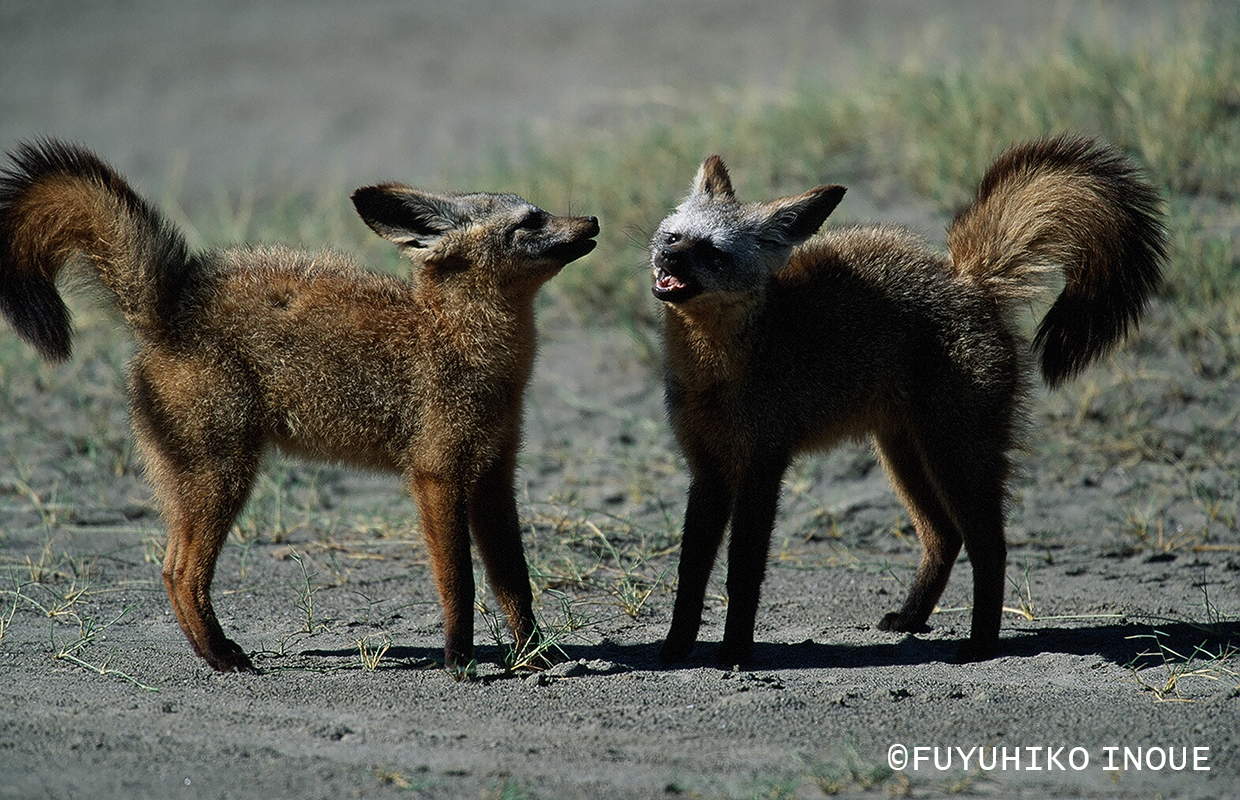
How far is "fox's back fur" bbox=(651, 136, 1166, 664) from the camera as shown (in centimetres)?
496

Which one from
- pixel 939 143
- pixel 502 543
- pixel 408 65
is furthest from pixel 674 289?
pixel 408 65

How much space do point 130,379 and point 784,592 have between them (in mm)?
2941

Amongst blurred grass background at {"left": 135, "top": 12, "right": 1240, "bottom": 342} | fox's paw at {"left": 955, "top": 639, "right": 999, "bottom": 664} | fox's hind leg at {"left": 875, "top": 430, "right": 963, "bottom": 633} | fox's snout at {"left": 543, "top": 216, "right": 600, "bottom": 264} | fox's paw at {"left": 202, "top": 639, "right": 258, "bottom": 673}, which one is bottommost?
fox's paw at {"left": 202, "top": 639, "right": 258, "bottom": 673}

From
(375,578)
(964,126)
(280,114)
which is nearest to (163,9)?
(280,114)

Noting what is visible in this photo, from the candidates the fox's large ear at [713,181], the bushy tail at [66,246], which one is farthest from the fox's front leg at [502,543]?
the fox's large ear at [713,181]

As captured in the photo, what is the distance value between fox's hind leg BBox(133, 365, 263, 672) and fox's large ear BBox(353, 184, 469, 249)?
887mm

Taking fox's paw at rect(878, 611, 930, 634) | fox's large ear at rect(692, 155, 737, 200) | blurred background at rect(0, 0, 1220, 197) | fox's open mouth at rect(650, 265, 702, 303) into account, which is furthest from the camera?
blurred background at rect(0, 0, 1220, 197)

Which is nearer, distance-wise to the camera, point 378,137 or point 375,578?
point 375,578

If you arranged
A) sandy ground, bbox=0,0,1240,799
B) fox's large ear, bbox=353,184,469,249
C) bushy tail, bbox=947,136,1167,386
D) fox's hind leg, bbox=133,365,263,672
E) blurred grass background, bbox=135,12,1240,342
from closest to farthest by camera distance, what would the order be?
sandy ground, bbox=0,0,1240,799, fox's hind leg, bbox=133,365,263,672, fox's large ear, bbox=353,184,469,249, bushy tail, bbox=947,136,1167,386, blurred grass background, bbox=135,12,1240,342

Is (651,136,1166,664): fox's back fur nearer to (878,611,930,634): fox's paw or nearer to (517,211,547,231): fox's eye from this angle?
(878,611,930,634): fox's paw

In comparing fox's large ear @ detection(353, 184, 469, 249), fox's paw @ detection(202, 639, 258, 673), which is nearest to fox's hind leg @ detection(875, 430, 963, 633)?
fox's large ear @ detection(353, 184, 469, 249)

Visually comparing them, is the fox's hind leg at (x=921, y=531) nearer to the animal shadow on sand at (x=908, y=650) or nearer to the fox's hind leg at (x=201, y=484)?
the animal shadow on sand at (x=908, y=650)

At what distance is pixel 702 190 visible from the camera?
5.52 m

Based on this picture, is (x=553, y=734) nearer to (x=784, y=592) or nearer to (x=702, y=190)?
(x=784, y=592)
